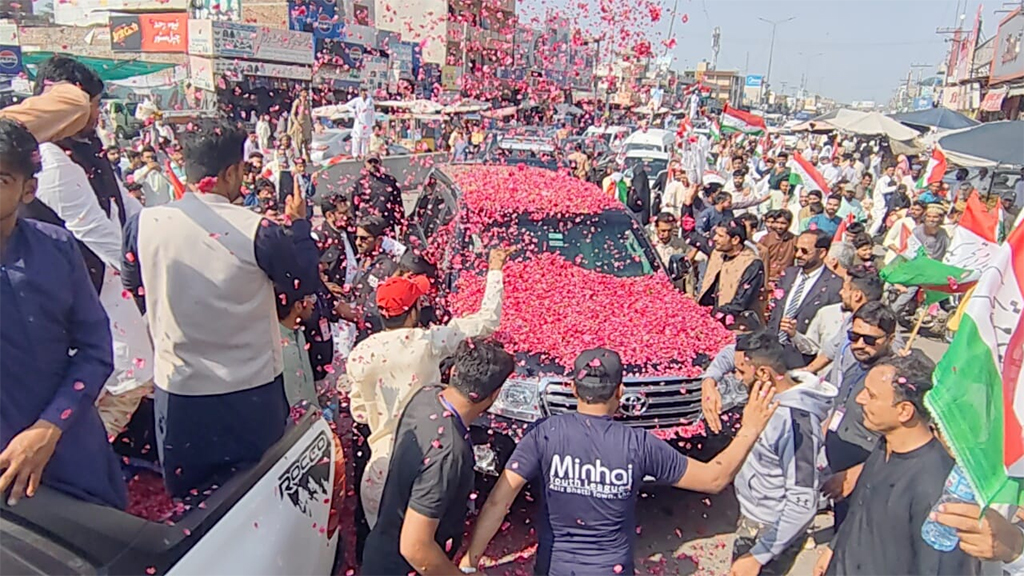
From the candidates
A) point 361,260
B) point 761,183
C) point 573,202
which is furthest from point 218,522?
point 761,183

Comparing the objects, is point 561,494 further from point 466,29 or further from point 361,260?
point 466,29

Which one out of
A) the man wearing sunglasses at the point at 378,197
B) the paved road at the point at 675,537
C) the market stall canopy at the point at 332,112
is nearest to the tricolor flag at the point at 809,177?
the man wearing sunglasses at the point at 378,197

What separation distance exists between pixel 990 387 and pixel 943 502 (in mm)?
629

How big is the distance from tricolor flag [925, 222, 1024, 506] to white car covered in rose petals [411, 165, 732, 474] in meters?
2.35

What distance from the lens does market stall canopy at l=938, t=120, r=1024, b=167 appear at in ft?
40.9

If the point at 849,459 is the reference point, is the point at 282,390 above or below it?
above

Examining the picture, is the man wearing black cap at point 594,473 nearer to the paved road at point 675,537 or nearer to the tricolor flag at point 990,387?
the tricolor flag at point 990,387

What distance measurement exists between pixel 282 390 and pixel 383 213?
5038 mm

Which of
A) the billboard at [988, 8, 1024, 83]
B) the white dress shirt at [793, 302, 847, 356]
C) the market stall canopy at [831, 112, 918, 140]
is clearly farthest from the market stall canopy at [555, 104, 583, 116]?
the white dress shirt at [793, 302, 847, 356]

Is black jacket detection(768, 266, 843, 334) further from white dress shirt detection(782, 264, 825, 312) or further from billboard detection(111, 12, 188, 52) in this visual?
billboard detection(111, 12, 188, 52)

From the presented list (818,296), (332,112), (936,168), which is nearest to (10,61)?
(332,112)

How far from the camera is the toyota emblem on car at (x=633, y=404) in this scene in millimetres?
4367

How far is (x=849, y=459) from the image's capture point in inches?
144

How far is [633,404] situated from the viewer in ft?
14.4
